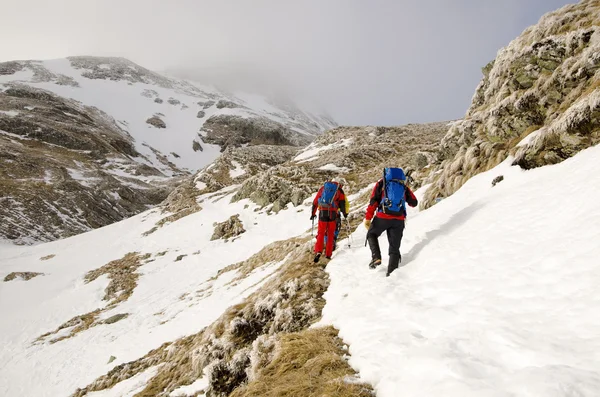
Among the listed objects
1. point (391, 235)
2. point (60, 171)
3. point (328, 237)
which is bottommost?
point (328, 237)

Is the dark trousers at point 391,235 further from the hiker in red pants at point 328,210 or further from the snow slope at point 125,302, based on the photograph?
the snow slope at point 125,302

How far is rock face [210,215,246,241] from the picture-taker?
2938 centimetres

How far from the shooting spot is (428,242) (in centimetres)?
856

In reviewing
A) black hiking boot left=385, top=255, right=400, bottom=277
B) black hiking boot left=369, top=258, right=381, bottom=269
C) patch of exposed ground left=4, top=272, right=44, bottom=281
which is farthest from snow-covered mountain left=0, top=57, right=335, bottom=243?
black hiking boot left=385, top=255, right=400, bottom=277

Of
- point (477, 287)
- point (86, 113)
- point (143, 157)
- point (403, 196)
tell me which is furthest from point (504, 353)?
point (86, 113)

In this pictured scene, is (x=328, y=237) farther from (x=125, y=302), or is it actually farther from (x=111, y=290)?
(x=111, y=290)

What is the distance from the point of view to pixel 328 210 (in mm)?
10336

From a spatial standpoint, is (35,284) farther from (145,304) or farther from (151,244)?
(145,304)

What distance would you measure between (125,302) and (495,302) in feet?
74.3

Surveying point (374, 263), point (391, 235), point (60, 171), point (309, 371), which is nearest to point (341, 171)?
point (374, 263)

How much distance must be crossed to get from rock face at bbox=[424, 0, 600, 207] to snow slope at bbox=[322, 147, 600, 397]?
118 centimetres

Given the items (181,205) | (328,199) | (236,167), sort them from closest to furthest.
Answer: (328,199) → (181,205) → (236,167)

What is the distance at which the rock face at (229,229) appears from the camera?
2938 cm

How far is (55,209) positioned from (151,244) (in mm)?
45155
